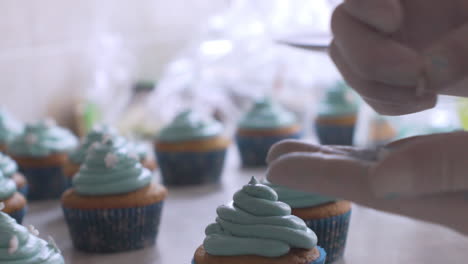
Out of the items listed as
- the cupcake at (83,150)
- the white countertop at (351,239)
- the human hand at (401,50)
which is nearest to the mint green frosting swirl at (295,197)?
the white countertop at (351,239)

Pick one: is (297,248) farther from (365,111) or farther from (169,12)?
(169,12)

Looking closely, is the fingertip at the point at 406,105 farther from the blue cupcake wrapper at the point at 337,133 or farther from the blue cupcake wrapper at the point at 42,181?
the blue cupcake wrapper at the point at 337,133

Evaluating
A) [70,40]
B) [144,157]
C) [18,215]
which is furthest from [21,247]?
[70,40]

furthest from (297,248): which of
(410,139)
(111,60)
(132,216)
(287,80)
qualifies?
(111,60)

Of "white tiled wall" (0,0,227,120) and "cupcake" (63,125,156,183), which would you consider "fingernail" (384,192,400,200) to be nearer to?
"cupcake" (63,125,156,183)

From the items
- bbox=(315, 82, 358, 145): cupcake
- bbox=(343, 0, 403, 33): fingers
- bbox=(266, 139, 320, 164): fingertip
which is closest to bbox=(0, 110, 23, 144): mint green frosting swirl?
bbox=(315, 82, 358, 145): cupcake

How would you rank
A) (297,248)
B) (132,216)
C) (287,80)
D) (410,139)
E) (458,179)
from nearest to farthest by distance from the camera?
1. (458,179)
2. (410,139)
3. (297,248)
4. (132,216)
5. (287,80)
